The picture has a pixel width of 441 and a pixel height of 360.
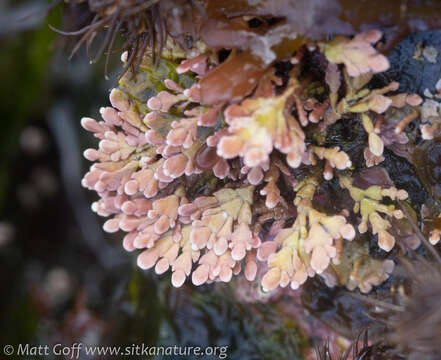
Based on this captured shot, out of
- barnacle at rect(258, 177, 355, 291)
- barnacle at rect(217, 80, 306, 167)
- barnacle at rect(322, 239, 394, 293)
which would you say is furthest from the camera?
barnacle at rect(322, 239, 394, 293)

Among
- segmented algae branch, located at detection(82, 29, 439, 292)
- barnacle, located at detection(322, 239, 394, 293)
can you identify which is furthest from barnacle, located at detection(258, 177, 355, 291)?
barnacle, located at detection(322, 239, 394, 293)

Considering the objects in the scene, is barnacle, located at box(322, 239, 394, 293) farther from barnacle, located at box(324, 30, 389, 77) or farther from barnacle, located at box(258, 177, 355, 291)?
barnacle, located at box(324, 30, 389, 77)

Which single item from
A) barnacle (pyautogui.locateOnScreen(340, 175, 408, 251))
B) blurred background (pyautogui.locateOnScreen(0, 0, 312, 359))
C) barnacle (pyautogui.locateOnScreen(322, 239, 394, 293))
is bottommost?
blurred background (pyautogui.locateOnScreen(0, 0, 312, 359))

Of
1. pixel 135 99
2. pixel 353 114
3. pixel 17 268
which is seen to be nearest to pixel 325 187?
pixel 353 114

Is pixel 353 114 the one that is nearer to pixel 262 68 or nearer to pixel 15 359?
pixel 262 68

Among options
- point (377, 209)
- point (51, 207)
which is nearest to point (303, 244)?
point (377, 209)

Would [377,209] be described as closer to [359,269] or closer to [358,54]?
[359,269]

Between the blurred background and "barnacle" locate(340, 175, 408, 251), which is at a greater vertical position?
"barnacle" locate(340, 175, 408, 251)
